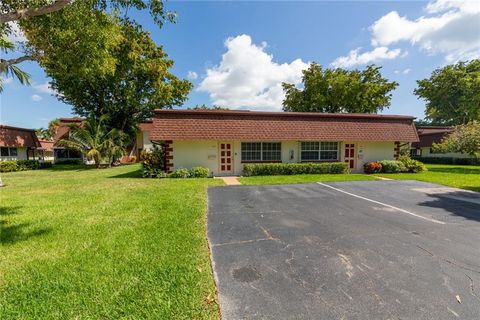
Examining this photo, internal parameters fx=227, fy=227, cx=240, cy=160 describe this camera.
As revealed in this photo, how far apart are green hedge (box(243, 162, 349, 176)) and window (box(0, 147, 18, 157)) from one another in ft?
82.3

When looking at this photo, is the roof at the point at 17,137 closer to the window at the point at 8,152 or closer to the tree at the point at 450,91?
the window at the point at 8,152

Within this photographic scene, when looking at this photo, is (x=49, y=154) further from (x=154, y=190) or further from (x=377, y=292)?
(x=377, y=292)

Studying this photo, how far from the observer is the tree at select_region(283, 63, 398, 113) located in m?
29.4

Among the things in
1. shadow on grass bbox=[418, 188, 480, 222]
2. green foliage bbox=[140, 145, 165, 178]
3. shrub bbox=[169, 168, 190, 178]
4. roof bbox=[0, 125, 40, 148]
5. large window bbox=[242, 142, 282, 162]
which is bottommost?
shadow on grass bbox=[418, 188, 480, 222]

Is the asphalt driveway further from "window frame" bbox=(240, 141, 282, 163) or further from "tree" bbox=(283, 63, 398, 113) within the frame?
"tree" bbox=(283, 63, 398, 113)

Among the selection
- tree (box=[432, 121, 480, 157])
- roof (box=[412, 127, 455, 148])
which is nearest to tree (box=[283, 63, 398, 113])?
roof (box=[412, 127, 455, 148])

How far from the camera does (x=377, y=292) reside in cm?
318

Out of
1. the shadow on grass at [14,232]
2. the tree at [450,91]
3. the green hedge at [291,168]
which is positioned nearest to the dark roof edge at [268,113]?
the green hedge at [291,168]

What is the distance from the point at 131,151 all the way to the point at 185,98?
11596mm

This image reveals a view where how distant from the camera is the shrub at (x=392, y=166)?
56.3 ft

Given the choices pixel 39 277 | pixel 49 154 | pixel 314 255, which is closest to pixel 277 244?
pixel 314 255

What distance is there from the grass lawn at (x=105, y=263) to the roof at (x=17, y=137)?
21.9 m

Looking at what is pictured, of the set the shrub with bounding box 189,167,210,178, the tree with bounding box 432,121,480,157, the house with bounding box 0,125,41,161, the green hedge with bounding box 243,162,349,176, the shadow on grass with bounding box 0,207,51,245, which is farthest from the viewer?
the house with bounding box 0,125,41,161

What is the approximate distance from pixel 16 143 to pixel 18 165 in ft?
11.2
